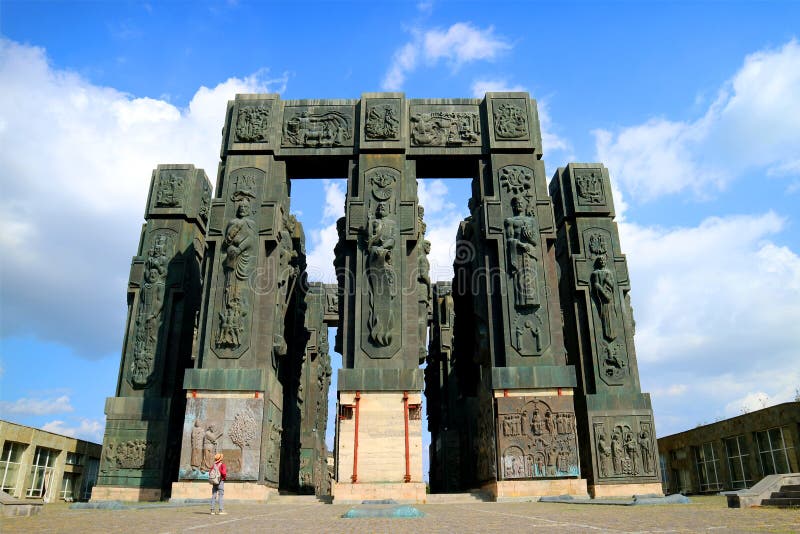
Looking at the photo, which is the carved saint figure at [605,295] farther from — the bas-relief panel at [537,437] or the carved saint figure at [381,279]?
the carved saint figure at [381,279]

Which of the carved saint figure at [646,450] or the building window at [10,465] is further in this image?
the building window at [10,465]

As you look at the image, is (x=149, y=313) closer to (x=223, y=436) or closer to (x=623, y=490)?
(x=223, y=436)

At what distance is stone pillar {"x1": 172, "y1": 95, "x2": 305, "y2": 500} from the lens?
1925cm

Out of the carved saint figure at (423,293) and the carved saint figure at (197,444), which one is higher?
the carved saint figure at (423,293)

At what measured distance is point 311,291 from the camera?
35750mm

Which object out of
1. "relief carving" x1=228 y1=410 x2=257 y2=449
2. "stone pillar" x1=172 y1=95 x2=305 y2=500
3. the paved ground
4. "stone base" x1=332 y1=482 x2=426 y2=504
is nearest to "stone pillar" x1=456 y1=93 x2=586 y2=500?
"stone base" x1=332 y1=482 x2=426 y2=504

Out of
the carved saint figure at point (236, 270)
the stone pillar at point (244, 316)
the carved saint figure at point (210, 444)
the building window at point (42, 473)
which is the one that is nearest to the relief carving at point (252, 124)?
the stone pillar at point (244, 316)

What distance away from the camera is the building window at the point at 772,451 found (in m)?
22.0

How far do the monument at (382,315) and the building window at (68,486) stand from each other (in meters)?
6.78

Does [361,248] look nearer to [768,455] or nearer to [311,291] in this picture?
[311,291]

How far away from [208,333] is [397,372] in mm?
6773

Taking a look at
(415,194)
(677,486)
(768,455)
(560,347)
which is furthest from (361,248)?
(677,486)

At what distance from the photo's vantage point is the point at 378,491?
746 inches

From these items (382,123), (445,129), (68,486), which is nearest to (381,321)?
(382,123)
